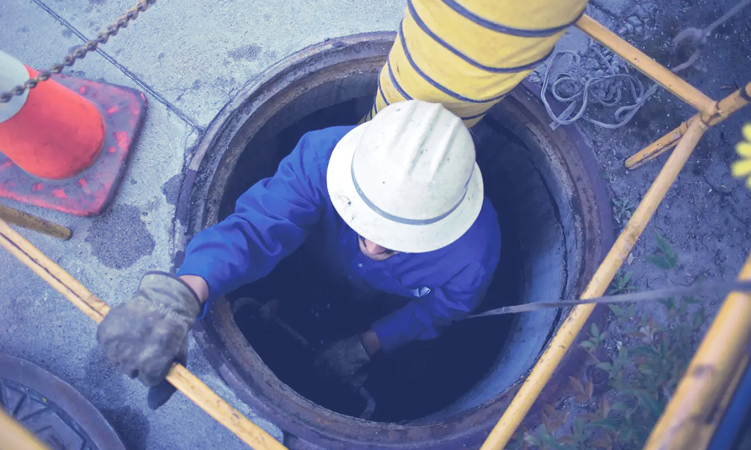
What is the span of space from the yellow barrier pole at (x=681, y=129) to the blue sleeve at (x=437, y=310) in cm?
88

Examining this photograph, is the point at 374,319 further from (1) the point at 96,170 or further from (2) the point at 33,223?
(2) the point at 33,223

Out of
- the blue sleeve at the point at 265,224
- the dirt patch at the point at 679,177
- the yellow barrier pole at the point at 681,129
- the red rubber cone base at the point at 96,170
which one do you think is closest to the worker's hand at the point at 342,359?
the blue sleeve at the point at 265,224

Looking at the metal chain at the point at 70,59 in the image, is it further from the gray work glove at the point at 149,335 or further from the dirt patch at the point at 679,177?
the dirt patch at the point at 679,177

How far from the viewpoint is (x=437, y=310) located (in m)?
2.43

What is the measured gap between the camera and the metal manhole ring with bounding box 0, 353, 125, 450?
1966mm

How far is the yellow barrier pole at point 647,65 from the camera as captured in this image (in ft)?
5.48

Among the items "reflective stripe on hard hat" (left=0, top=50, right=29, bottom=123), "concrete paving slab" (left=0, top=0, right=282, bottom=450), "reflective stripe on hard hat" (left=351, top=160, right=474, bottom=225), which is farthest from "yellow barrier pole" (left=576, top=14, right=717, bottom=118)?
"reflective stripe on hard hat" (left=0, top=50, right=29, bottom=123)

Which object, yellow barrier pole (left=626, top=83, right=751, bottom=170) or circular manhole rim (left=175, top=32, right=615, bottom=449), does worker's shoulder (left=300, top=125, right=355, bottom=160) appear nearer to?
circular manhole rim (left=175, top=32, right=615, bottom=449)

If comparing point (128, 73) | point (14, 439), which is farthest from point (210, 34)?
point (14, 439)

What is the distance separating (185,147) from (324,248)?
0.92 meters

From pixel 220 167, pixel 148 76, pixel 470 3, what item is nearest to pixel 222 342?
pixel 220 167

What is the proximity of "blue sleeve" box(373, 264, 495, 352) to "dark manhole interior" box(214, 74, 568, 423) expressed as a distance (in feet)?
1.75

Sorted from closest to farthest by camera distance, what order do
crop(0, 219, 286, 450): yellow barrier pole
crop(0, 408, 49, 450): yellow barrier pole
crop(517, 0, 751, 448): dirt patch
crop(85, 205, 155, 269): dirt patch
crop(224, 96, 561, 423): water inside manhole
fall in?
crop(0, 408, 49, 450): yellow barrier pole < crop(0, 219, 286, 450): yellow barrier pole < crop(517, 0, 751, 448): dirt patch < crop(85, 205, 155, 269): dirt patch < crop(224, 96, 561, 423): water inside manhole

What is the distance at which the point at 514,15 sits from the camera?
1.27 m
